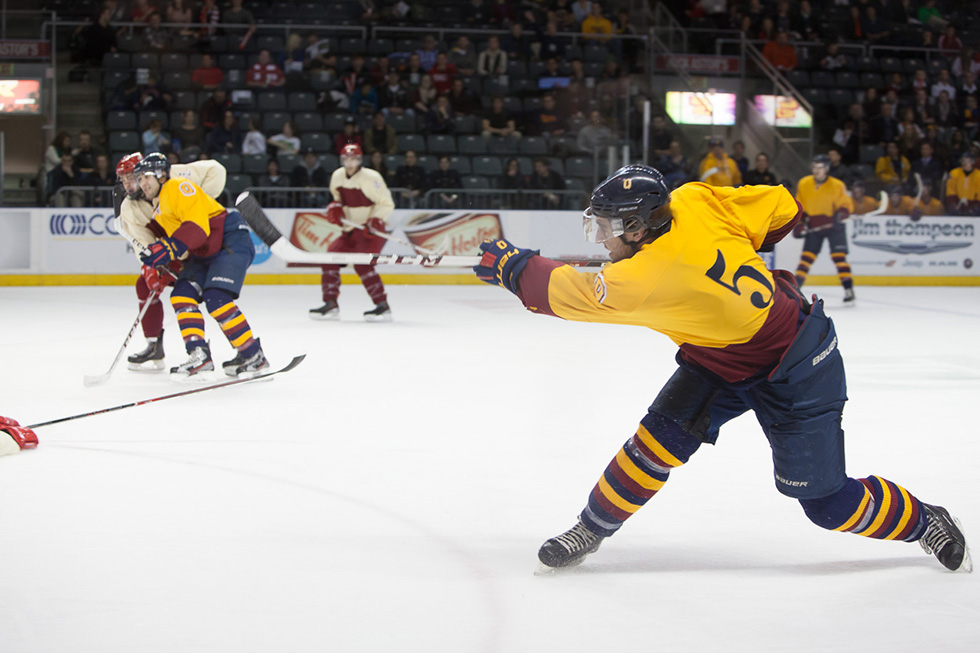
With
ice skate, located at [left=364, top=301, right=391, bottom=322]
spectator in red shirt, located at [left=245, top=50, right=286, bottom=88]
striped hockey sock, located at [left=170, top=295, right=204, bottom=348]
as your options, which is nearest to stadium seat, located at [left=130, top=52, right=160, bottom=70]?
spectator in red shirt, located at [left=245, top=50, right=286, bottom=88]

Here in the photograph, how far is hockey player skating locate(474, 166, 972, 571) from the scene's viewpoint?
226 cm

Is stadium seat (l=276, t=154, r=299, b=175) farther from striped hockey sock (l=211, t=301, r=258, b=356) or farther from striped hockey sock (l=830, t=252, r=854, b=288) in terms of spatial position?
striped hockey sock (l=211, t=301, r=258, b=356)

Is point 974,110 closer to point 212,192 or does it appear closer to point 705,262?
point 212,192

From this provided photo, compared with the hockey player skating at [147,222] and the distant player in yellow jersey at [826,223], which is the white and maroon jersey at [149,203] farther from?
the distant player in yellow jersey at [826,223]

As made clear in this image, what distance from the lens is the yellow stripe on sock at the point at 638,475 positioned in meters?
2.53

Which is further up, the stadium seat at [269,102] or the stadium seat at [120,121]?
the stadium seat at [269,102]

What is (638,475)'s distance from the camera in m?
2.53

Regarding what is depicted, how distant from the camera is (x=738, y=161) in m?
11.4

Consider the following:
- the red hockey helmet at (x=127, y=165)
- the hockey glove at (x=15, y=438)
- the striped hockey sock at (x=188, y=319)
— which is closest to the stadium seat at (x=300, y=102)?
the red hockey helmet at (x=127, y=165)

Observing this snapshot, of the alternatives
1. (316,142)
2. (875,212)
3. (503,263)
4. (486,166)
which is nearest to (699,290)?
(503,263)

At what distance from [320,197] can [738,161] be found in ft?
14.8

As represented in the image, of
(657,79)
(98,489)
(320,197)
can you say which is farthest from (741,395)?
(657,79)

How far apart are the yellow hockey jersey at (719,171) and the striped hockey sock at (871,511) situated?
8.49m

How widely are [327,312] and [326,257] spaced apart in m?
3.82
